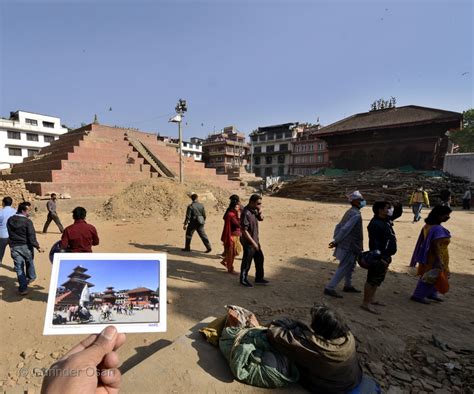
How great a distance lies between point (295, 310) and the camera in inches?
→ 157

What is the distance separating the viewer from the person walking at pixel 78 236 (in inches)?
154

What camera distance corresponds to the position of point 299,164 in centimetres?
5038

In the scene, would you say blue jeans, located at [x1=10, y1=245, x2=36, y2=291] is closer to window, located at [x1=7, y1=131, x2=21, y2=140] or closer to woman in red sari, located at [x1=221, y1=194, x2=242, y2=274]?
woman in red sari, located at [x1=221, y1=194, x2=242, y2=274]

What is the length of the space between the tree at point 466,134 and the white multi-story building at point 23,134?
6320 cm

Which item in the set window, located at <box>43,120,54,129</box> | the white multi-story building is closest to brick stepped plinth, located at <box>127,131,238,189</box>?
the white multi-story building

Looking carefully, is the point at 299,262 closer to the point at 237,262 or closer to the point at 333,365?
the point at 237,262

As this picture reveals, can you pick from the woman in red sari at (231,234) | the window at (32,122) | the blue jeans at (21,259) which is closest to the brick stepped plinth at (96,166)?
the blue jeans at (21,259)

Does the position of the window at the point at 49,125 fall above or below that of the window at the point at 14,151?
above

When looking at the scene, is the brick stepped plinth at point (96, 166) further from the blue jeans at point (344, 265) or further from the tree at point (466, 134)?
the tree at point (466, 134)

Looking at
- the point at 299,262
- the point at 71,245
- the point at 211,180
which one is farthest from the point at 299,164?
the point at 71,245

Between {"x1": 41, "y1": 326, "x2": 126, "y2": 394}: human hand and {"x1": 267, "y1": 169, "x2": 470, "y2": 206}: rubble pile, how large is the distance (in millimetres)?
18568

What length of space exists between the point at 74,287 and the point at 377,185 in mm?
24825

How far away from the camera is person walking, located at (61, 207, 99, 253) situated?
3.90 meters

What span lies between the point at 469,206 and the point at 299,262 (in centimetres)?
1778
